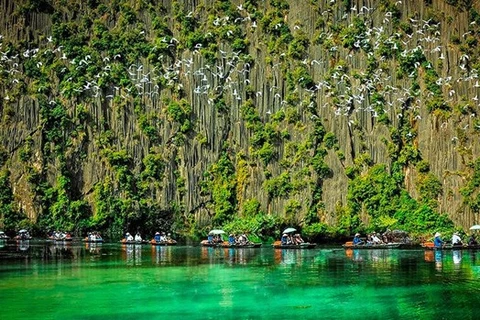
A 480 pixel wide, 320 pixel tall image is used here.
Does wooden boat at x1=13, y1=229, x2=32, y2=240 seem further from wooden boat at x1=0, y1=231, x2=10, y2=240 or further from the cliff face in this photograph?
the cliff face

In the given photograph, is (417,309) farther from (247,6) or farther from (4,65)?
(4,65)

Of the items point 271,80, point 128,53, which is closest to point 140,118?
point 128,53

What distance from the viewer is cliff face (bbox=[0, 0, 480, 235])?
65188 mm

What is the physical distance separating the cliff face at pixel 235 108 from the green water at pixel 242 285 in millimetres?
18875

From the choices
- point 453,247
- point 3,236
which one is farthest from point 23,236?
point 453,247

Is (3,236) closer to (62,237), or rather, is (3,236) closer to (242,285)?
(62,237)

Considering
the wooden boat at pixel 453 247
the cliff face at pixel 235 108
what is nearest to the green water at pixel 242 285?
the wooden boat at pixel 453 247

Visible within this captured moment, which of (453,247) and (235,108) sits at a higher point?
(235,108)

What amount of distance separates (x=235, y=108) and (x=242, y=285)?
4114 cm

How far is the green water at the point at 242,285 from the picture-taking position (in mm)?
25531

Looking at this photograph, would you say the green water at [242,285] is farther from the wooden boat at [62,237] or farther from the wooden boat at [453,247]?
the wooden boat at [62,237]

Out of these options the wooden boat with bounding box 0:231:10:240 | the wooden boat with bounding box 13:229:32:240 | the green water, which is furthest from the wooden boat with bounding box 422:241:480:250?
the wooden boat with bounding box 0:231:10:240

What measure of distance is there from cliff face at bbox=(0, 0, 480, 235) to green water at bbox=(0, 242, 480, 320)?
18875 millimetres

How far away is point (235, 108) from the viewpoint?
234 feet
